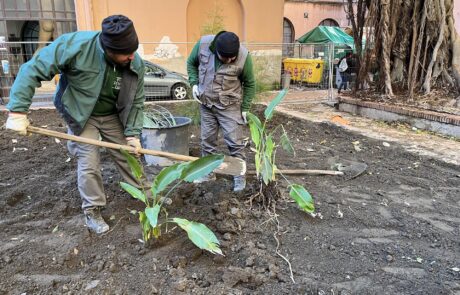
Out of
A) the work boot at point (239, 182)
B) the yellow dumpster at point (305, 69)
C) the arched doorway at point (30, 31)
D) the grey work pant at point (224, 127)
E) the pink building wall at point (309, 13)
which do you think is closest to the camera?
the work boot at point (239, 182)

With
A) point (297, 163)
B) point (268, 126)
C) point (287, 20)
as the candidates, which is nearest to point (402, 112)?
point (268, 126)

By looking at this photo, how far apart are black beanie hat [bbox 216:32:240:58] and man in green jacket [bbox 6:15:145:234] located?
781 millimetres

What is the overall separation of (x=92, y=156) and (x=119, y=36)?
91 cm

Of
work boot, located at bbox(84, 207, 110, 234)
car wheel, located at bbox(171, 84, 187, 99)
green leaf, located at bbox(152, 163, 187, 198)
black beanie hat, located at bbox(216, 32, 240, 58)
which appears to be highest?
black beanie hat, located at bbox(216, 32, 240, 58)

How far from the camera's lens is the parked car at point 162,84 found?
30.0 ft

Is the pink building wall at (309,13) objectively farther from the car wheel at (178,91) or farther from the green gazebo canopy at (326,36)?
the car wheel at (178,91)

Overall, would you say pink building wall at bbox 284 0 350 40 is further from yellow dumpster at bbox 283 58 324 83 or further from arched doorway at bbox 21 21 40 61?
arched doorway at bbox 21 21 40 61

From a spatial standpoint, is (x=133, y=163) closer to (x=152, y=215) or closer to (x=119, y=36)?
(x=152, y=215)

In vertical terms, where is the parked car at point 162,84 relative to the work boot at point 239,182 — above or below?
above

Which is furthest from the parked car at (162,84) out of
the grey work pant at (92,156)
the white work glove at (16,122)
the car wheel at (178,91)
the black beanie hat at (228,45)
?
the white work glove at (16,122)

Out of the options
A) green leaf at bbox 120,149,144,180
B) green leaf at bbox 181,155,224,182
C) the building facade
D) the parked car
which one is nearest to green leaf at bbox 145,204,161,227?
green leaf at bbox 181,155,224,182

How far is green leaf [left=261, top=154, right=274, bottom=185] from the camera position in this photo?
10.4 feet

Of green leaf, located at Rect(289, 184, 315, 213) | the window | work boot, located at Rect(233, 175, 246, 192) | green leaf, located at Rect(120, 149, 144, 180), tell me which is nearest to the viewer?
green leaf, located at Rect(120, 149, 144, 180)

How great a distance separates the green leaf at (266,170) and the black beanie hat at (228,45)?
3.09 ft
